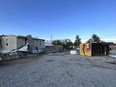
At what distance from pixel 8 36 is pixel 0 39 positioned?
5.80 ft

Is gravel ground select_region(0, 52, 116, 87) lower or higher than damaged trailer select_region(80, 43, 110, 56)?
lower

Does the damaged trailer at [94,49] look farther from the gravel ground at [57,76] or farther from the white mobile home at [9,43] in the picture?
the gravel ground at [57,76]

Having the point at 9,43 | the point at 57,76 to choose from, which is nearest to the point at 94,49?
the point at 9,43

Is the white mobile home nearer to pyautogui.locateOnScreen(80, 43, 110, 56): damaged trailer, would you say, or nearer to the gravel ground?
pyautogui.locateOnScreen(80, 43, 110, 56): damaged trailer

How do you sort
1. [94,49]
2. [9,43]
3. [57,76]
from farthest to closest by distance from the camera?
[94,49]
[9,43]
[57,76]

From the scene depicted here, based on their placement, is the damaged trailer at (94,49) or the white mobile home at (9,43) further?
the damaged trailer at (94,49)

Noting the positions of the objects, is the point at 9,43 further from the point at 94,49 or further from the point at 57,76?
the point at 57,76

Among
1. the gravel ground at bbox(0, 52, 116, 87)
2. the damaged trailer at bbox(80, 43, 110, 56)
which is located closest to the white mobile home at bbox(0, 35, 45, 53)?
the damaged trailer at bbox(80, 43, 110, 56)

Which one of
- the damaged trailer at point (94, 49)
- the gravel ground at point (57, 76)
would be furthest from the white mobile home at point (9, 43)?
the gravel ground at point (57, 76)

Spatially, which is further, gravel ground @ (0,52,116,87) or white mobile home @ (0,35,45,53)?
white mobile home @ (0,35,45,53)

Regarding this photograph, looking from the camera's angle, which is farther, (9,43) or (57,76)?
(9,43)

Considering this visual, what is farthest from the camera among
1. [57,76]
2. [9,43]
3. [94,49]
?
[94,49]

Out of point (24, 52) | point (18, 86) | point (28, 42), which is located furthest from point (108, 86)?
point (28, 42)

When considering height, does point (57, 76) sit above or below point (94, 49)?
below
